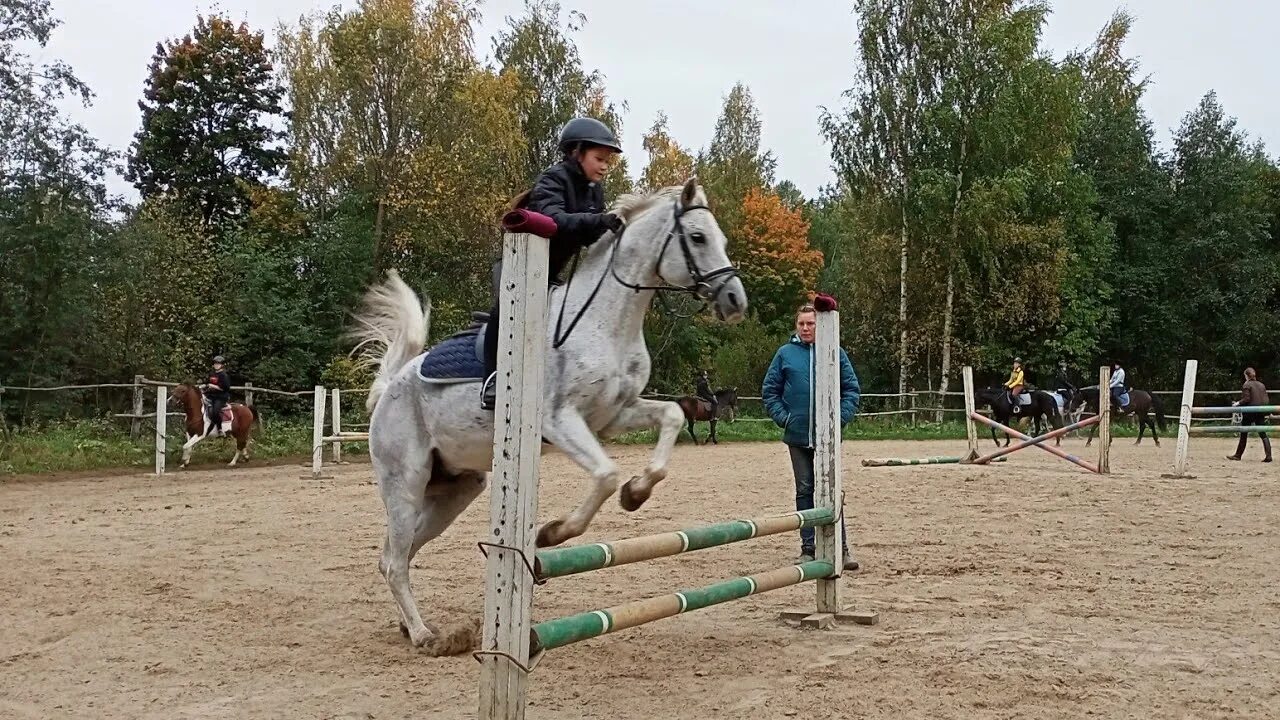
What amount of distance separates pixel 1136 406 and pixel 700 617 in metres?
20.8

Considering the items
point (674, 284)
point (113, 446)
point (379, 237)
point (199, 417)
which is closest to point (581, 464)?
point (674, 284)

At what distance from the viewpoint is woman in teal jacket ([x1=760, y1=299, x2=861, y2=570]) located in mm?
7570

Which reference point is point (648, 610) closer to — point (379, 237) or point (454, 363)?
point (454, 363)

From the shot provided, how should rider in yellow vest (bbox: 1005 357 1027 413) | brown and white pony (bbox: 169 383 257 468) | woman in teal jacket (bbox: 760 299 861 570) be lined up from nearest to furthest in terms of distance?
1. woman in teal jacket (bbox: 760 299 861 570)
2. brown and white pony (bbox: 169 383 257 468)
3. rider in yellow vest (bbox: 1005 357 1027 413)

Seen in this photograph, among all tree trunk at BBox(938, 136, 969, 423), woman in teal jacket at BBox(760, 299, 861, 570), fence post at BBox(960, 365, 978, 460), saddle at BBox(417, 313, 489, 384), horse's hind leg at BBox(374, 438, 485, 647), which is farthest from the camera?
tree trunk at BBox(938, 136, 969, 423)

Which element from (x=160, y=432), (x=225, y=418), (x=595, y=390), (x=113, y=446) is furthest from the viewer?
(x=113, y=446)

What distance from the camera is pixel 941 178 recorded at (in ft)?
96.6

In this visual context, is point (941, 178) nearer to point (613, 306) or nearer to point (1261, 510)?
point (1261, 510)

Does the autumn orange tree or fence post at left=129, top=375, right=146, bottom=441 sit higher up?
the autumn orange tree

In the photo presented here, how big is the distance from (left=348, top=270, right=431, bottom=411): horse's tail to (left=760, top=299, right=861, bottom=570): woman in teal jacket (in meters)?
2.64

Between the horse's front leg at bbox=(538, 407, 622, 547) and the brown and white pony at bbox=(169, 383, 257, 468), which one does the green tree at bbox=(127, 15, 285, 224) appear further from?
the horse's front leg at bbox=(538, 407, 622, 547)

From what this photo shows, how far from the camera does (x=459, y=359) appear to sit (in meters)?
5.42

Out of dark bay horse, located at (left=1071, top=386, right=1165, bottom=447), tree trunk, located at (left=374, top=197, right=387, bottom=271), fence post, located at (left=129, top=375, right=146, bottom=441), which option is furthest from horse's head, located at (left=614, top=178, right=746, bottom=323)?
tree trunk, located at (left=374, top=197, right=387, bottom=271)

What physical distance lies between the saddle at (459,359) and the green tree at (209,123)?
27558mm
